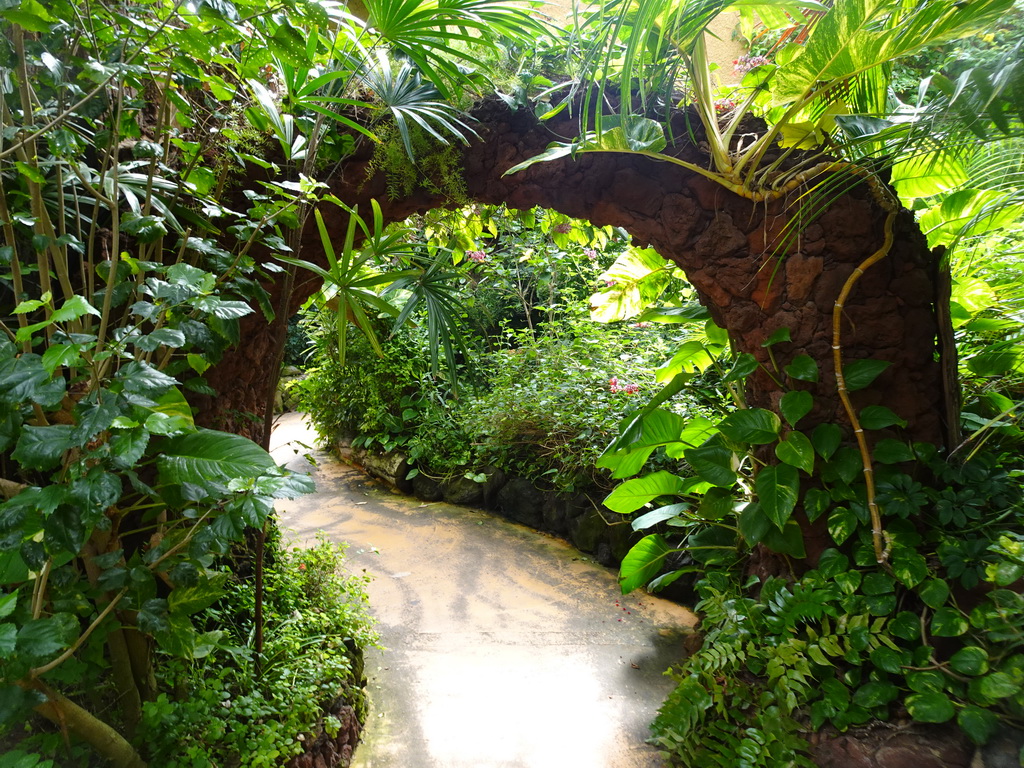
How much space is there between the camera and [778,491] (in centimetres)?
190

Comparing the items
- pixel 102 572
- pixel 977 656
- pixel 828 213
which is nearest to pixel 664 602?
pixel 977 656

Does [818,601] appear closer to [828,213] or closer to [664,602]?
[828,213]

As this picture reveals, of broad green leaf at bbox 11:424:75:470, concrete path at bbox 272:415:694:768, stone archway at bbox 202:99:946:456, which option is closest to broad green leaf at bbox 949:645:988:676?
stone archway at bbox 202:99:946:456

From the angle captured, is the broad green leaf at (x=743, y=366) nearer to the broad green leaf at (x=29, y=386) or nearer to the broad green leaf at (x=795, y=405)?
the broad green leaf at (x=795, y=405)

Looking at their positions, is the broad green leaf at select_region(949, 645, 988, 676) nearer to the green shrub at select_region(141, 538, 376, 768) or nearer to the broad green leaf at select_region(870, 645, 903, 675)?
the broad green leaf at select_region(870, 645, 903, 675)

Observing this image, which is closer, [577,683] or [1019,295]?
[1019,295]

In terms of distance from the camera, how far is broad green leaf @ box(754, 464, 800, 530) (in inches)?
73.4

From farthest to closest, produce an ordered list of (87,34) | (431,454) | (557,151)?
(431,454)
(557,151)
(87,34)

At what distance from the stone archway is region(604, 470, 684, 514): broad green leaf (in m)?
0.49

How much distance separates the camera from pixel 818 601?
181 centimetres

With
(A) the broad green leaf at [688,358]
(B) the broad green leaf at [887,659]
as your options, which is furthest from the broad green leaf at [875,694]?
(A) the broad green leaf at [688,358]

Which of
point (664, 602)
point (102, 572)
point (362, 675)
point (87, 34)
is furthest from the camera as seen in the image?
point (664, 602)

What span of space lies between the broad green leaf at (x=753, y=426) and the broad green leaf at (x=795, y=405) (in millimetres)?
49

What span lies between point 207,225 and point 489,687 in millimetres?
2186
